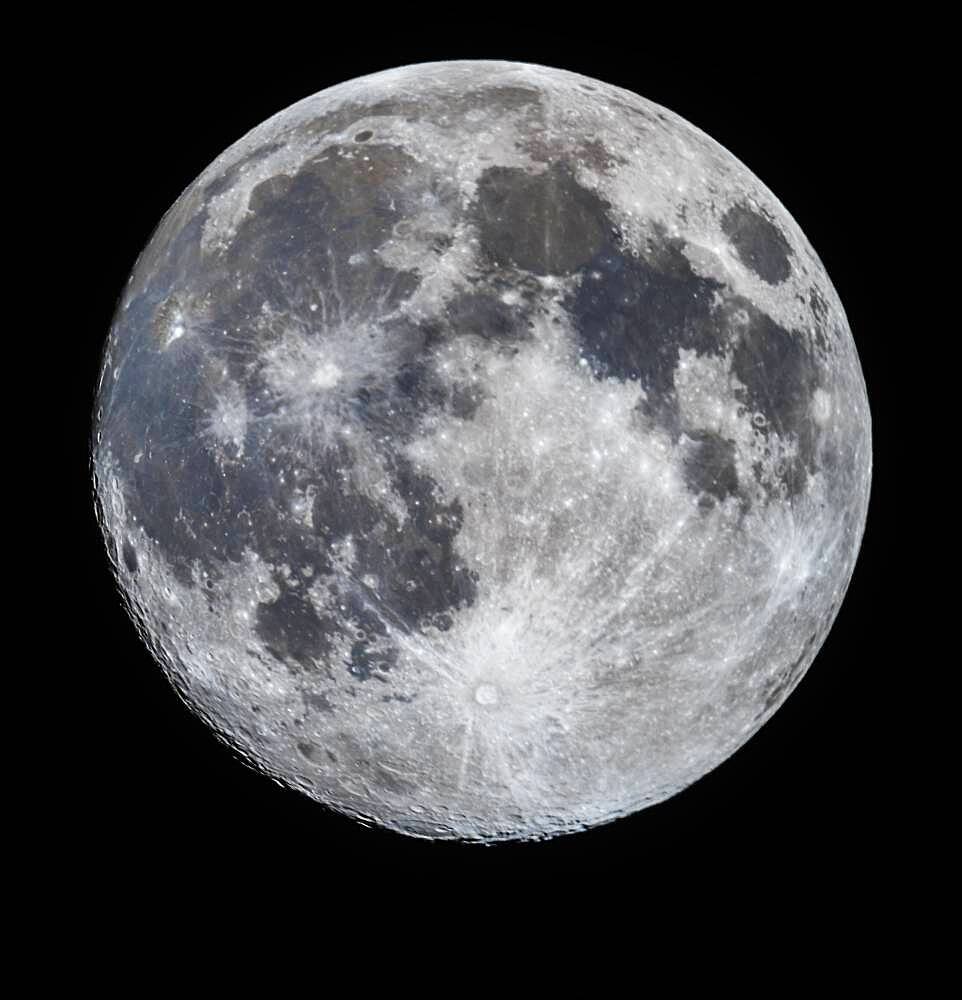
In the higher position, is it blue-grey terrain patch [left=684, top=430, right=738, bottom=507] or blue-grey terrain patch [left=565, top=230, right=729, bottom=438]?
blue-grey terrain patch [left=565, top=230, right=729, bottom=438]

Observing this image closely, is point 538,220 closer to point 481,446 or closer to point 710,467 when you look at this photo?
point 481,446

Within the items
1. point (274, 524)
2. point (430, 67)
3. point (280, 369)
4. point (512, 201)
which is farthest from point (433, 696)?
point (430, 67)

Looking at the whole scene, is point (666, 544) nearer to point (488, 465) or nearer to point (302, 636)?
point (488, 465)

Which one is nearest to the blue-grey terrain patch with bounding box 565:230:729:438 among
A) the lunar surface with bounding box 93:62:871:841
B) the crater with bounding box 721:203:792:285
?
the lunar surface with bounding box 93:62:871:841

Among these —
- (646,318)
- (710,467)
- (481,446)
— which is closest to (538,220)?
(646,318)

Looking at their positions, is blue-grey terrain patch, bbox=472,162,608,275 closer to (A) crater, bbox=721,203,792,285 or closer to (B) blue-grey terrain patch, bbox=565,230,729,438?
(B) blue-grey terrain patch, bbox=565,230,729,438

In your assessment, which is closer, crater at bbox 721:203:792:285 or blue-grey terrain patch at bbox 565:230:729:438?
blue-grey terrain patch at bbox 565:230:729:438

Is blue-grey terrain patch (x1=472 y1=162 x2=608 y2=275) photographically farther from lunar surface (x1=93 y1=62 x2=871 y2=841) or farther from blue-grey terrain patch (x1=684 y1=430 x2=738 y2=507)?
blue-grey terrain patch (x1=684 y1=430 x2=738 y2=507)

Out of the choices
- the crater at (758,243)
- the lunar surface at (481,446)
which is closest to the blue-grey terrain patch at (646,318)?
the lunar surface at (481,446)

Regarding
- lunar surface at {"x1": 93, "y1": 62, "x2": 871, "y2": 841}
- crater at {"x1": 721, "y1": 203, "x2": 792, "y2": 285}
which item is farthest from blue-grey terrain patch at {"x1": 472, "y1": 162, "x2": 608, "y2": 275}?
crater at {"x1": 721, "y1": 203, "x2": 792, "y2": 285}
